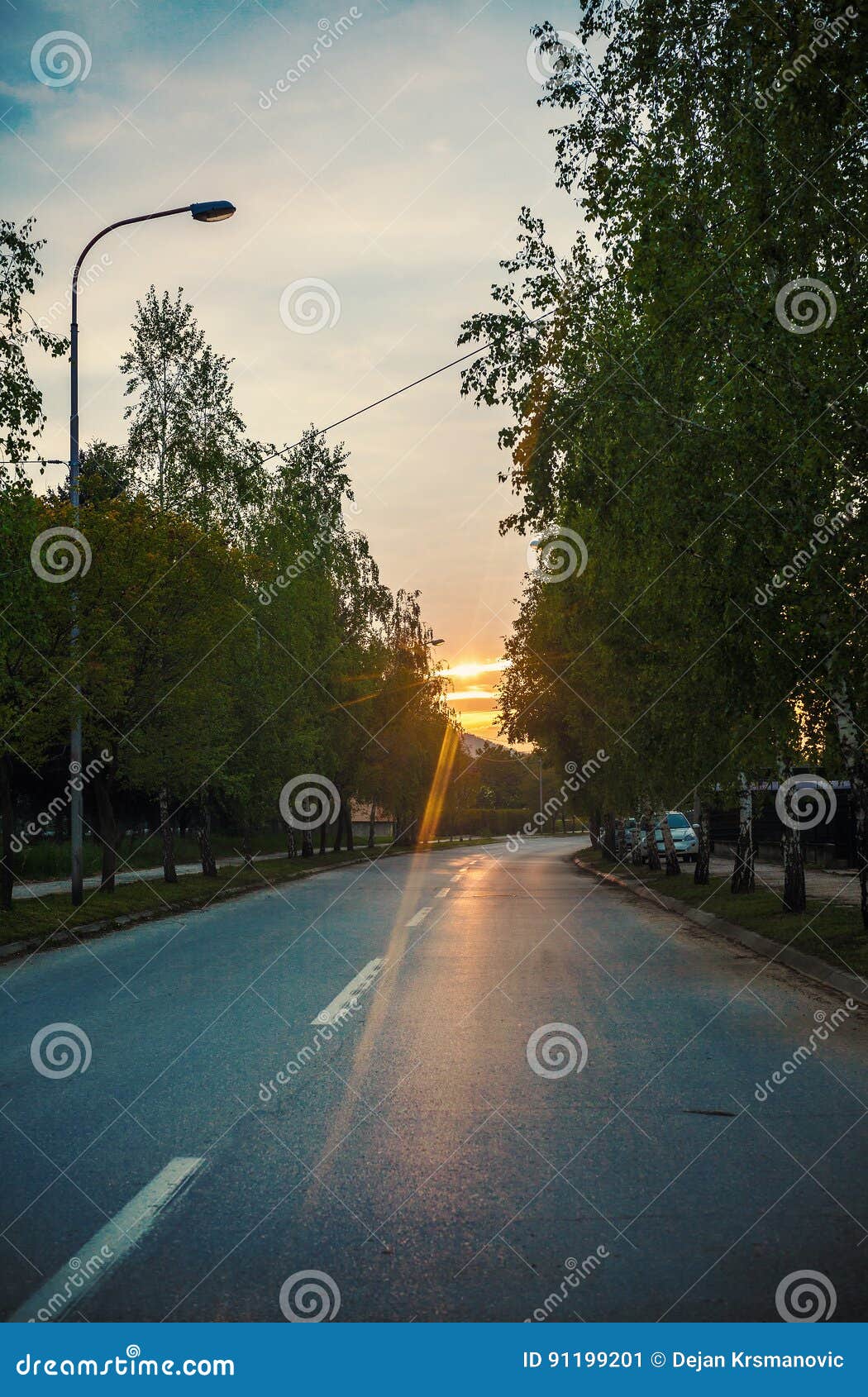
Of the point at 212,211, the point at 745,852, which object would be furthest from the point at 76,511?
the point at 745,852

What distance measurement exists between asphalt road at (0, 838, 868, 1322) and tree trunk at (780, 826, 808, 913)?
5740mm

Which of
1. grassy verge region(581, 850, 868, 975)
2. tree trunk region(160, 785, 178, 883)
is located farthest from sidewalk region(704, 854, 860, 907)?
tree trunk region(160, 785, 178, 883)

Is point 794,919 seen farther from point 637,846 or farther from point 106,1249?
point 637,846

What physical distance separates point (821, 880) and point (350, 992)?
1773cm

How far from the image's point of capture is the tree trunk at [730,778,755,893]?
2217 centimetres

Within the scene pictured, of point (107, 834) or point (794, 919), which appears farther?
point (107, 834)

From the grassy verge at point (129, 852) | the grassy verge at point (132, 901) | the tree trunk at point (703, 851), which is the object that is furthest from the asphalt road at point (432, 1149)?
the grassy verge at point (129, 852)

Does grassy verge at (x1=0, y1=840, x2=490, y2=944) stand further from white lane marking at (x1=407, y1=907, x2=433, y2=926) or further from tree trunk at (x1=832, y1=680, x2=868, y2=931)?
tree trunk at (x1=832, y1=680, x2=868, y2=931)

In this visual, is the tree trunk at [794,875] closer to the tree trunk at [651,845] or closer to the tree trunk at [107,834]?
the tree trunk at [107,834]

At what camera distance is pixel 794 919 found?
16734mm

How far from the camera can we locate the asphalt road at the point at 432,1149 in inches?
162

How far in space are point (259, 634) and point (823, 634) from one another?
2560 centimetres

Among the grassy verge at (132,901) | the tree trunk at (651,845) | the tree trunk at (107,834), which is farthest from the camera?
the tree trunk at (651,845)

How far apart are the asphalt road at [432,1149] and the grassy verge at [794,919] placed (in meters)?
1.40
